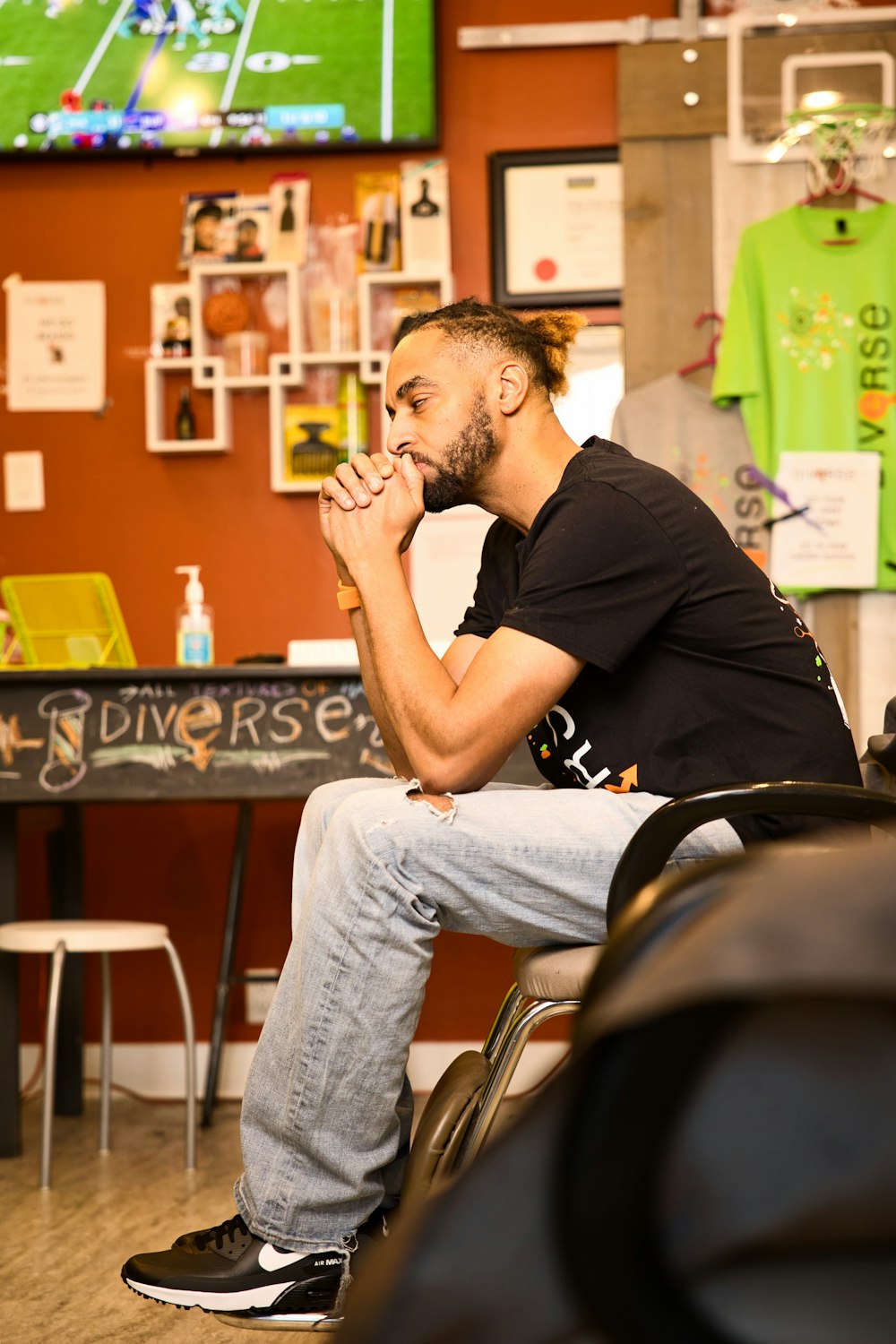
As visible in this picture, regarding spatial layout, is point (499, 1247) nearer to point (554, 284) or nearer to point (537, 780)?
point (537, 780)

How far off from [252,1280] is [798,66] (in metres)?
2.85

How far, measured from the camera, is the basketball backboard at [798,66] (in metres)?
3.09

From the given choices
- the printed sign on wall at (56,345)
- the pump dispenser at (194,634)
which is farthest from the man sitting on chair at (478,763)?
the printed sign on wall at (56,345)

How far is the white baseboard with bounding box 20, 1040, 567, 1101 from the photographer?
318 centimetres

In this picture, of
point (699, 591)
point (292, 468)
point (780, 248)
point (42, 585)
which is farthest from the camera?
point (292, 468)

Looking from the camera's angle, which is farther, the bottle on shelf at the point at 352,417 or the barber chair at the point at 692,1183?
the bottle on shelf at the point at 352,417

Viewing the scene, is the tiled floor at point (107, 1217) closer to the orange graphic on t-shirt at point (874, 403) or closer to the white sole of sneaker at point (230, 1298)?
the white sole of sneaker at point (230, 1298)

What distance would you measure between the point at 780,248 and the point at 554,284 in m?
0.53

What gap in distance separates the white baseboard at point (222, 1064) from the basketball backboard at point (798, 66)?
217 centimetres

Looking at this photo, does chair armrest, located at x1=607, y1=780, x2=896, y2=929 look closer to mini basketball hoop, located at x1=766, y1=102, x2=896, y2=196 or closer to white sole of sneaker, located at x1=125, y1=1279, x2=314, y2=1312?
white sole of sneaker, located at x1=125, y1=1279, x2=314, y2=1312

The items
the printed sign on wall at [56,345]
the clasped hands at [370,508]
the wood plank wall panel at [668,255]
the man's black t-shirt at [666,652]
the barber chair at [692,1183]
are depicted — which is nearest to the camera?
the barber chair at [692,1183]

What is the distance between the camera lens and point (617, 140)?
127 inches

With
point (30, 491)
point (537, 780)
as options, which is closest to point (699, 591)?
point (537, 780)

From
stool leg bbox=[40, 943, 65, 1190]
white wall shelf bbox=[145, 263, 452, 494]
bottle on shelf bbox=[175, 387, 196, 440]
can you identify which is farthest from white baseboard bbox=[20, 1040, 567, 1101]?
bottle on shelf bbox=[175, 387, 196, 440]
